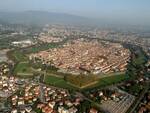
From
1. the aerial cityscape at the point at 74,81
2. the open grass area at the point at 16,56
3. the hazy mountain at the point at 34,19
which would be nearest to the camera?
the aerial cityscape at the point at 74,81

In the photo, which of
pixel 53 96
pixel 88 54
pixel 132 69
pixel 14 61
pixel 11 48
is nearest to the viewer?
pixel 53 96

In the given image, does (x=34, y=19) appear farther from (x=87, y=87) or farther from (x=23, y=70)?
(x=87, y=87)

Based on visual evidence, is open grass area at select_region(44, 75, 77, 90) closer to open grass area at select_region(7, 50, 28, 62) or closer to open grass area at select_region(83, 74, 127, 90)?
open grass area at select_region(83, 74, 127, 90)

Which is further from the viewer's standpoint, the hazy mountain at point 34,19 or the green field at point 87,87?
the hazy mountain at point 34,19

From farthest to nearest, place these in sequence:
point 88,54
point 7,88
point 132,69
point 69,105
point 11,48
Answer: point 11,48 < point 88,54 < point 132,69 < point 7,88 < point 69,105

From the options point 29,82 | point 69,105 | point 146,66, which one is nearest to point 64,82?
point 29,82

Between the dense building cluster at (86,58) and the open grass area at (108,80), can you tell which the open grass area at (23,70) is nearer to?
Answer: the dense building cluster at (86,58)

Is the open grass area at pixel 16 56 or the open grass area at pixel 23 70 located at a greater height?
the open grass area at pixel 23 70

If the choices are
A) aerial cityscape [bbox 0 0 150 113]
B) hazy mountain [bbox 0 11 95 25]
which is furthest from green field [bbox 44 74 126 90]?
hazy mountain [bbox 0 11 95 25]

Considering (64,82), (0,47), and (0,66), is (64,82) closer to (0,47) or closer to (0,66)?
(0,66)

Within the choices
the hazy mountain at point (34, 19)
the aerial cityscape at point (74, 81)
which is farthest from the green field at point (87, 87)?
the hazy mountain at point (34, 19)

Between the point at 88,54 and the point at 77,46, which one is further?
the point at 77,46
